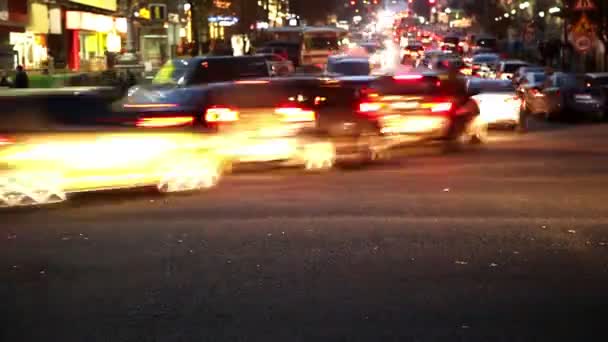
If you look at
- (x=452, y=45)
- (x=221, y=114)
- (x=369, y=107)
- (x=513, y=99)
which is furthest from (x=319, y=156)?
(x=452, y=45)

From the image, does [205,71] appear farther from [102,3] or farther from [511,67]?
[102,3]

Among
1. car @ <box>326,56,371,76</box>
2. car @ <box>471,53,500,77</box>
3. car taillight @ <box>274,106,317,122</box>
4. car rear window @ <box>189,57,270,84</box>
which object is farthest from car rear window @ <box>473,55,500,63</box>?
car taillight @ <box>274,106,317,122</box>

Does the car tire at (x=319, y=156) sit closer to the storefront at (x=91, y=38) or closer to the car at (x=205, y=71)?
the car at (x=205, y=71)

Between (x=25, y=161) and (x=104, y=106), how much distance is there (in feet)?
4.24

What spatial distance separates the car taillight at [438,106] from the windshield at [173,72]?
475cm

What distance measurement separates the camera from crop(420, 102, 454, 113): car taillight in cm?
2059

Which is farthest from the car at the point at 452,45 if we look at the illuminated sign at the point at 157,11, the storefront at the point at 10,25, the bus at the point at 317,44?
the illuminated sign at the point at 157,11

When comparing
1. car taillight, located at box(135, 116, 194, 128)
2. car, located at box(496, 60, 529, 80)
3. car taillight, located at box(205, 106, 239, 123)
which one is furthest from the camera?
car, located at box(496, 60, 529, 80)

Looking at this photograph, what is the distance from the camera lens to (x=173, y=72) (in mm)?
21344

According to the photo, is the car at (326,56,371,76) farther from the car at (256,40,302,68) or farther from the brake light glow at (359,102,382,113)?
the car at (256,40,302,68)

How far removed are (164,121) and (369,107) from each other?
17.8ft

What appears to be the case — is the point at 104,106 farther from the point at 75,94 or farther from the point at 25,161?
the point at 25,161

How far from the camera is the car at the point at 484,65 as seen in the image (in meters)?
44.0

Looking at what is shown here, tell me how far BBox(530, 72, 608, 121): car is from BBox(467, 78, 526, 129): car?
4.41 meters
